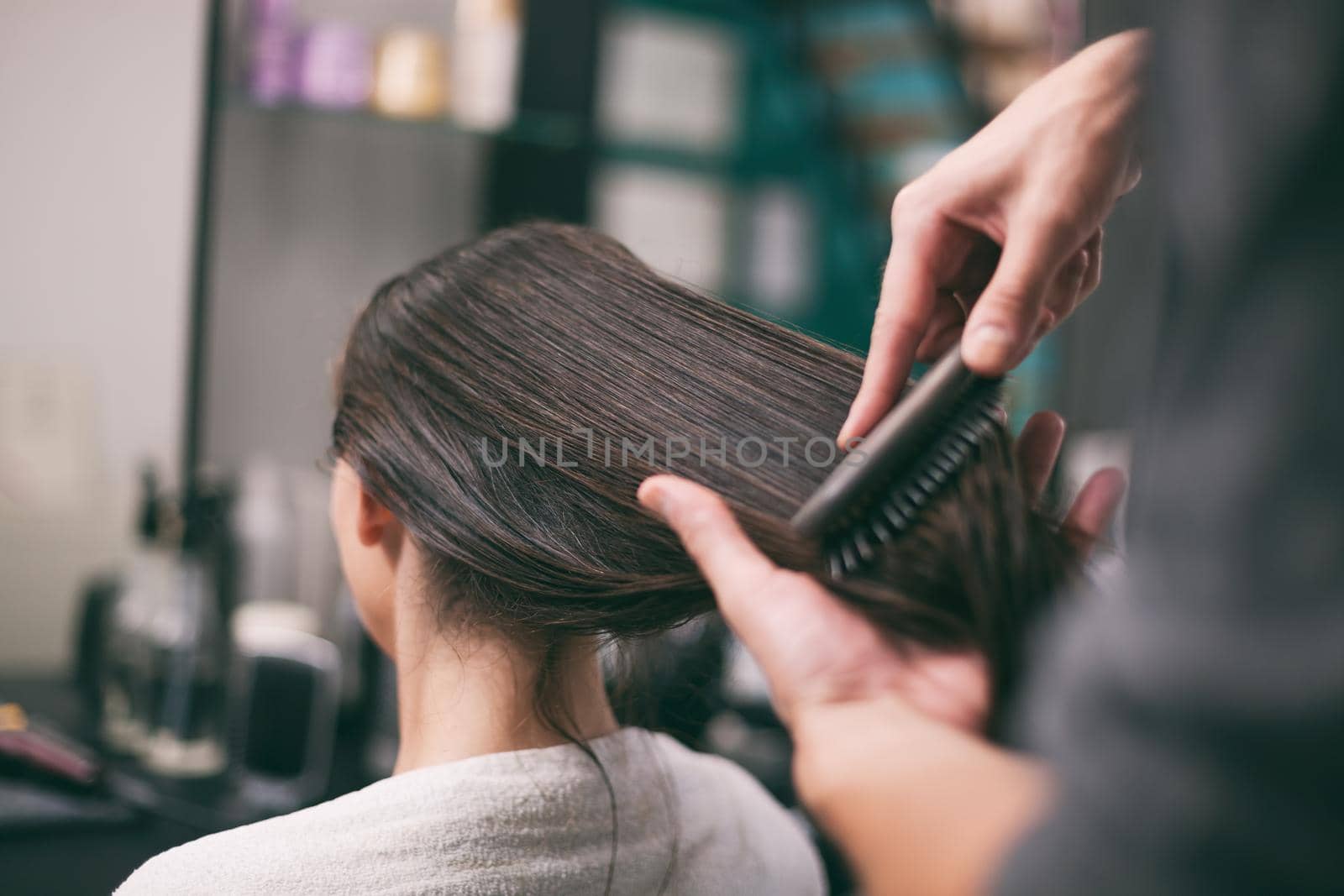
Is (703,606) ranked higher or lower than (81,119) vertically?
lower

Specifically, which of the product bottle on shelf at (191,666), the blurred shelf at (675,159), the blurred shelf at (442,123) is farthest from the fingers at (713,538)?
the blurred shelf at (675,159)

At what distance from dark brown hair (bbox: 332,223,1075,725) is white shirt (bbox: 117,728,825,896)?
0.32 feet

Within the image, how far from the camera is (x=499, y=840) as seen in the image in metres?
0.68

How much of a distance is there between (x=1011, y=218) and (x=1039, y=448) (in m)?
0.13

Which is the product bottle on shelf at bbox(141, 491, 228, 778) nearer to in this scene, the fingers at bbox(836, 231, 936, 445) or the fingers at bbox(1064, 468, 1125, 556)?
the fingers at bbox(836, 231, 936, 445)

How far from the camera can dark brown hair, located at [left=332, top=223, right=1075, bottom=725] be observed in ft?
2.26

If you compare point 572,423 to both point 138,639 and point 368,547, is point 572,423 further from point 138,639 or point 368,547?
point 138,639

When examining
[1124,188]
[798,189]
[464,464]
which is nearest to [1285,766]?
[1124,188]

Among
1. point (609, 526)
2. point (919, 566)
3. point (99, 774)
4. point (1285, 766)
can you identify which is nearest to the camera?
point (1285, 766)

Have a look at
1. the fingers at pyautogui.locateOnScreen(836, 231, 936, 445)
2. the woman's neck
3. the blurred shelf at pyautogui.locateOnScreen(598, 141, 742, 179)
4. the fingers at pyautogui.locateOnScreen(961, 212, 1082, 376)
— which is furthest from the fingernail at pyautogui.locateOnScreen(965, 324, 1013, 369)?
the blurred shelf at pyautogui.locateOnScreen(598, 141, 742, 179)

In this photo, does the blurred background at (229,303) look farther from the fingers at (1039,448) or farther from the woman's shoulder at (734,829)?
the fingers at (1039,448)

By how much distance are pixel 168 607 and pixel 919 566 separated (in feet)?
3.93

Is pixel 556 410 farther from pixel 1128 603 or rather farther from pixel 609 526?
pixel 1128 603

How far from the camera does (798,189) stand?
3445 millimetres
